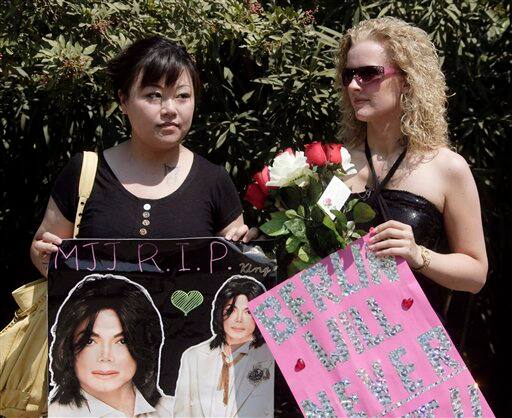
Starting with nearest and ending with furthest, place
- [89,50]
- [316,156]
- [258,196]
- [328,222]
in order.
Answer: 1. [328,222]
2. [316,156]
3. [258,196]
4. [89,50]

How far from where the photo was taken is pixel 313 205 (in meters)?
2.69

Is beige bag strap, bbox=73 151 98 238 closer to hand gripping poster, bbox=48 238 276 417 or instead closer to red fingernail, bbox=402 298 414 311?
hand gripping poster, bbox=48 238 276 417

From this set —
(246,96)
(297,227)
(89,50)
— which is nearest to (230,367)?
(297,227)

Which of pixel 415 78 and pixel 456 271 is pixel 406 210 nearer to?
pixel 456 271

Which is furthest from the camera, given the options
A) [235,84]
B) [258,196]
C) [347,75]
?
[235,84]

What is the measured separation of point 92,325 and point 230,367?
1.59 ft

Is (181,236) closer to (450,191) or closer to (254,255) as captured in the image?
(254,255)

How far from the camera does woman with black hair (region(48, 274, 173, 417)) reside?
272cm

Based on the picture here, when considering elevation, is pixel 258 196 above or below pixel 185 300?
above

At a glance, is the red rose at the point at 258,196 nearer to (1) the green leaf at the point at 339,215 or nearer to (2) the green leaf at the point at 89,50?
(1) the green leaf at the point at 339,215

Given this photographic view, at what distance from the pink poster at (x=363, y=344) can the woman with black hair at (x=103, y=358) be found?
41 cm

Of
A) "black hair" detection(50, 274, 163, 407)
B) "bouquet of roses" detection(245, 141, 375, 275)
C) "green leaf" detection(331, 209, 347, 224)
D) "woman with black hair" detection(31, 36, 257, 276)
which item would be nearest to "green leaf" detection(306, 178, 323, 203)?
"bouquet of roses" detection(245, 141, 375, 275)

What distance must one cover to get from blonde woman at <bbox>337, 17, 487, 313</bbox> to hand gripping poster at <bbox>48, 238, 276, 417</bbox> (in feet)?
1.80

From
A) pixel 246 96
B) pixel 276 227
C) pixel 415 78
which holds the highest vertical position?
pixel 246 96
